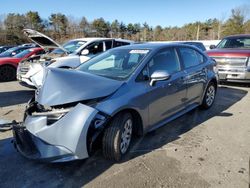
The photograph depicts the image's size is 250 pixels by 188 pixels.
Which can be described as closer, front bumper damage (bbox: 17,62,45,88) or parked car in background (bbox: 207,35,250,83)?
front bumper damage (bbox: 17,62,45,88)

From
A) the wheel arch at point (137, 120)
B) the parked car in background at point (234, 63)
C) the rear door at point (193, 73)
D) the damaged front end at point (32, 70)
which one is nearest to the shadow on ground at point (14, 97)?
the damaged front end at point (32, 70)

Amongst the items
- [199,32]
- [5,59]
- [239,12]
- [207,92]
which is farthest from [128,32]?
[207,92]

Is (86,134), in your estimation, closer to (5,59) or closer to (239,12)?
(5,59)

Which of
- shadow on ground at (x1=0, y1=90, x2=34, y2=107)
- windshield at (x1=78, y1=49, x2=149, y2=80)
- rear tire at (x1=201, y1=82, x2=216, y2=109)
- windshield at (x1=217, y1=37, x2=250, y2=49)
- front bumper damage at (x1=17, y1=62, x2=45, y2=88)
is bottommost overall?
shadow on ground at (x1=0, y1=90, x2=34, y2=107)

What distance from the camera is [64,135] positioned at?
2811 mm

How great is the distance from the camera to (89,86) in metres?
3.08

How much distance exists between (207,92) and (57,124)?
12.6ft

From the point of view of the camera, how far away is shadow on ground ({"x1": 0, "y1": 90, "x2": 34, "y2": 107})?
21.2ft

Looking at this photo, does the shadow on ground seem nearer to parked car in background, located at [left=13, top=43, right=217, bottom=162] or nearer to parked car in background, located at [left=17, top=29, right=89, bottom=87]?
parked car in background, located at [left=17, top=29, right=89, bottom=87]

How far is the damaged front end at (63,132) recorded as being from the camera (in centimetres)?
281

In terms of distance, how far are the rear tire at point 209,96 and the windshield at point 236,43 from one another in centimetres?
422

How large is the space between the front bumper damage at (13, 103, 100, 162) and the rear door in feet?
7.71

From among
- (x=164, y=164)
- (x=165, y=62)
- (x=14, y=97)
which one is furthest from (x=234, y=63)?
(x=14, y=97)

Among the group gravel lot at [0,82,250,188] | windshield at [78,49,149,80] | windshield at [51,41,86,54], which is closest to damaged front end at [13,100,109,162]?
gravel lot at [0,82,250,188]
